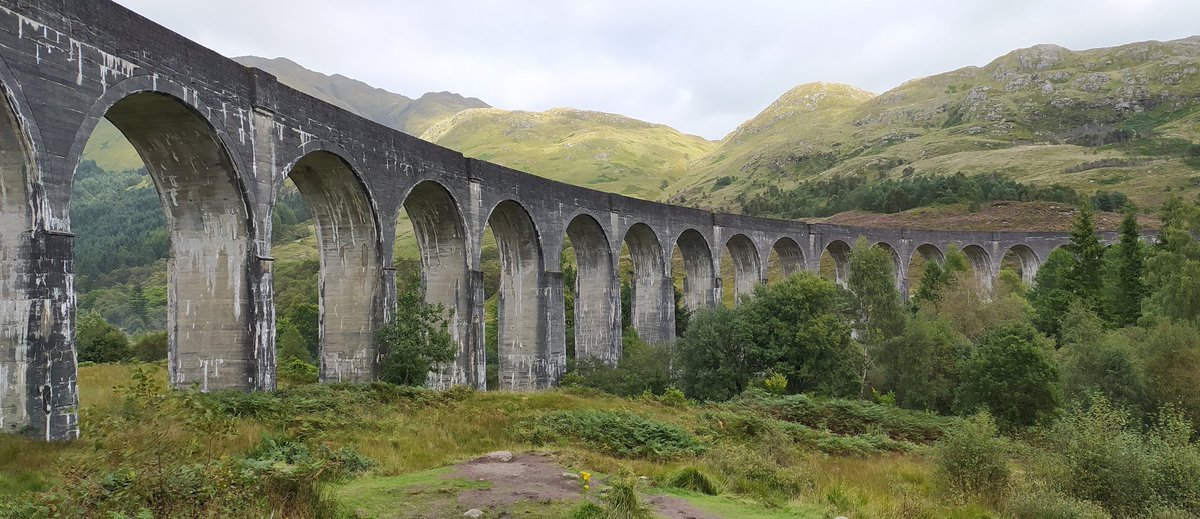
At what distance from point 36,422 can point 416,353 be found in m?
10.1

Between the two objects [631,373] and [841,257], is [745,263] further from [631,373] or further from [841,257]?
[631,373]

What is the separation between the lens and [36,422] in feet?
34.2

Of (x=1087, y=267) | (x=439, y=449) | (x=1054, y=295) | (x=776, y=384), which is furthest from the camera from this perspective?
(x=1087, y=267)

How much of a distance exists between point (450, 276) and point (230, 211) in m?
8.94

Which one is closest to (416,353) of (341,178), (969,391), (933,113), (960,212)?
(341,178)

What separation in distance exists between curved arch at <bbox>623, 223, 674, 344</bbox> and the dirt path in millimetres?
25636

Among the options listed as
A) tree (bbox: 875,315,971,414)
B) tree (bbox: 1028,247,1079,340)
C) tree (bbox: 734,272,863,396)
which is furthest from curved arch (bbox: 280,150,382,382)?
tree (bbox: 1028,247,1079,340)

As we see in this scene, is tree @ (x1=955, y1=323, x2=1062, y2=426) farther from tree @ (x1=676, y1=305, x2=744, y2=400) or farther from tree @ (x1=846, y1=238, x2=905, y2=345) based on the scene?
tree @ (x1=676, y1=305, x2=744, y2=400)

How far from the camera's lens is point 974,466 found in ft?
39.4

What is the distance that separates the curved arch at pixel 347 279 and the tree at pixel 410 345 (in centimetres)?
43

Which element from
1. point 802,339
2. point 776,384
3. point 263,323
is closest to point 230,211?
point 263,323

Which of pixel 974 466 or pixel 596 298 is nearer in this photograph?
pixel 974 466

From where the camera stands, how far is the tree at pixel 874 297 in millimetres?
32069

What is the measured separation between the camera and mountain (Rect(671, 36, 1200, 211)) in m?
97.6
